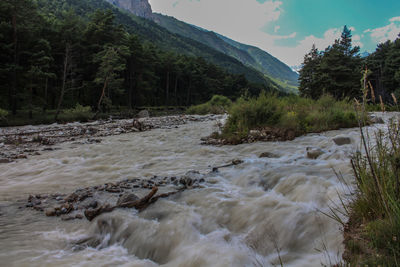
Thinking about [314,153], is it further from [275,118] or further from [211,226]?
[275,118]

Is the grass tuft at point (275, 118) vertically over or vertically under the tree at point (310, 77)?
under

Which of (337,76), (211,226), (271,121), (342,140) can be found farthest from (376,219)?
(337,76)

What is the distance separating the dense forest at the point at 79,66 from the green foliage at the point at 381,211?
850 cm

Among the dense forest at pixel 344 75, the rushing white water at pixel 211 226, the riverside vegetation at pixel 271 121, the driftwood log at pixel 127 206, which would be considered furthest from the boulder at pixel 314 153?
the dense forest at pixel 344 75

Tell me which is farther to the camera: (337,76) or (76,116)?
(337,76)

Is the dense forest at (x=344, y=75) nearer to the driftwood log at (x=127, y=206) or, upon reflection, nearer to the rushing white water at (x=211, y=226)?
the rushing white water at (x=211, y=226)

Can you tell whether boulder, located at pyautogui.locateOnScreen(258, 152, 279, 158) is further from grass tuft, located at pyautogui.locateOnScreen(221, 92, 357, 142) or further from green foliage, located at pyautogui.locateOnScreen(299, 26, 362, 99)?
green foliage, located at pyautogui.locateOnScreen(299, 26, 362, 99)

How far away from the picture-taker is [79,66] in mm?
37938

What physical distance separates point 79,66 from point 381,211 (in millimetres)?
43428

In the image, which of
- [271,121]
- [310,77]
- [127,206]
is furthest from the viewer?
[310,77]

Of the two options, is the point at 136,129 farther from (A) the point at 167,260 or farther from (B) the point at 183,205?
(A) the point at 167,260

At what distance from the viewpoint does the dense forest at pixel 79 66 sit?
2311cm

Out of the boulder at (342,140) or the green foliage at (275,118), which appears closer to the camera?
the boulder at (342,140)

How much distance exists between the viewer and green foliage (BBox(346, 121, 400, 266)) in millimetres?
1364
